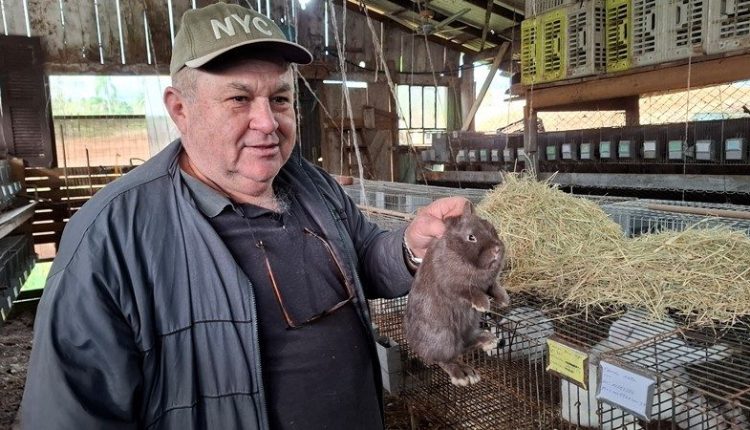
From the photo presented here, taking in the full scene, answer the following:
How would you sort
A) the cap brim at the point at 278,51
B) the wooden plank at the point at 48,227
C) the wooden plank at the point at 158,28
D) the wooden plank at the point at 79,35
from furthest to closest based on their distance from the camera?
the wooden plank at the point at 158,28 < the wooden plank at the point at 79,35 < the wooden plank at the point at 48,227 < the cap brim at the point at 278,51

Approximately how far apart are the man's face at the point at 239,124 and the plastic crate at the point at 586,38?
4.75 m

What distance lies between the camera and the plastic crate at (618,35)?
→ 494 cm

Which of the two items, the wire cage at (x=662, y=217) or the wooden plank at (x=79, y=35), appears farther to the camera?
the wooden plank at (x=79, y=35)

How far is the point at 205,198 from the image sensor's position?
1.41 metres

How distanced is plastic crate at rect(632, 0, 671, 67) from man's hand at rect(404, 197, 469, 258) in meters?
4.02

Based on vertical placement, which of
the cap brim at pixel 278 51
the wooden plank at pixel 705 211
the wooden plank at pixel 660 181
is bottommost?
the wooden plank at pixel 705 211

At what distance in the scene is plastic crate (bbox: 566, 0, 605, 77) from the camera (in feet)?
17.1

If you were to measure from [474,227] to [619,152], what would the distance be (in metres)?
4.55

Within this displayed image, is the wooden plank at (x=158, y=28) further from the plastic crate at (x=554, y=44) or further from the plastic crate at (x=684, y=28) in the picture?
the plastic crate at (x=684, y=28)

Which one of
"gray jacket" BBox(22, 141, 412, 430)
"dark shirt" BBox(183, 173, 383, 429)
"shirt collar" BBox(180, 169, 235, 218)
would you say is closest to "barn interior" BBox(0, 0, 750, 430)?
"dark shirt" BBox(183, 173, 383, 429)

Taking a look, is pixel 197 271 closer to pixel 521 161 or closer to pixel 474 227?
pixel 474 227

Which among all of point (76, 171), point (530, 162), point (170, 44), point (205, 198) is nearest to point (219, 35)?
point (205, 198)

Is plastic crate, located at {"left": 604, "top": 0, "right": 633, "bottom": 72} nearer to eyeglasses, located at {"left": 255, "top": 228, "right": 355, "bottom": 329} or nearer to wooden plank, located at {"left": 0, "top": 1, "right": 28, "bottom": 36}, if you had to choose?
eyeglasses, located at {"left": 255, "top": 228, "right": 355, "bottom": 329}

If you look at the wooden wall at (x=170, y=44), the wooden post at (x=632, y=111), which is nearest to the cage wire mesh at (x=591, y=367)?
the wooden post at (x=632, y=111)
